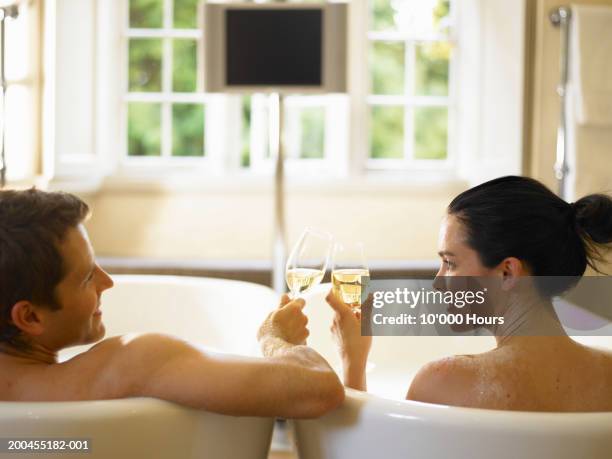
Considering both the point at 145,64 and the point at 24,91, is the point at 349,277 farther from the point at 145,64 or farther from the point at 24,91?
the point at 145,64

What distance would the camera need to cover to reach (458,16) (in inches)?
179

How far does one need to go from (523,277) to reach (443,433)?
362 millimetres

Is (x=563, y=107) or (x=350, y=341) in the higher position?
(x=563, y=107)

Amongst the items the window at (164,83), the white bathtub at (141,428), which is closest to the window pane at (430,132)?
the window at (164,83)

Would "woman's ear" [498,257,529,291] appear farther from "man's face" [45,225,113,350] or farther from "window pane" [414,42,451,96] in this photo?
"window pane" [414,42,451,96]

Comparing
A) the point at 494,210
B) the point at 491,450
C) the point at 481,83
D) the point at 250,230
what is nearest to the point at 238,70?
the point at 250,230

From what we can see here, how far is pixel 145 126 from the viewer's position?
178 inches

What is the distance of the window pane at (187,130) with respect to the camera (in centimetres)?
452

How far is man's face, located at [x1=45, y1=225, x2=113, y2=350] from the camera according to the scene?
153 centimetres

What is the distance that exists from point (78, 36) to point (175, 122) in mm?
610

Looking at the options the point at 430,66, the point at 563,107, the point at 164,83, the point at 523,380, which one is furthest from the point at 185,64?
the point at 523,380

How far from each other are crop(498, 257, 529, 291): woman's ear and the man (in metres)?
0.36

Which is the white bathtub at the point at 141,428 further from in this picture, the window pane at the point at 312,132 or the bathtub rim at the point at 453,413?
the window pane at the point at 312,132

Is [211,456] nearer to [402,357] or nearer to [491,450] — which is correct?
[491,450]
